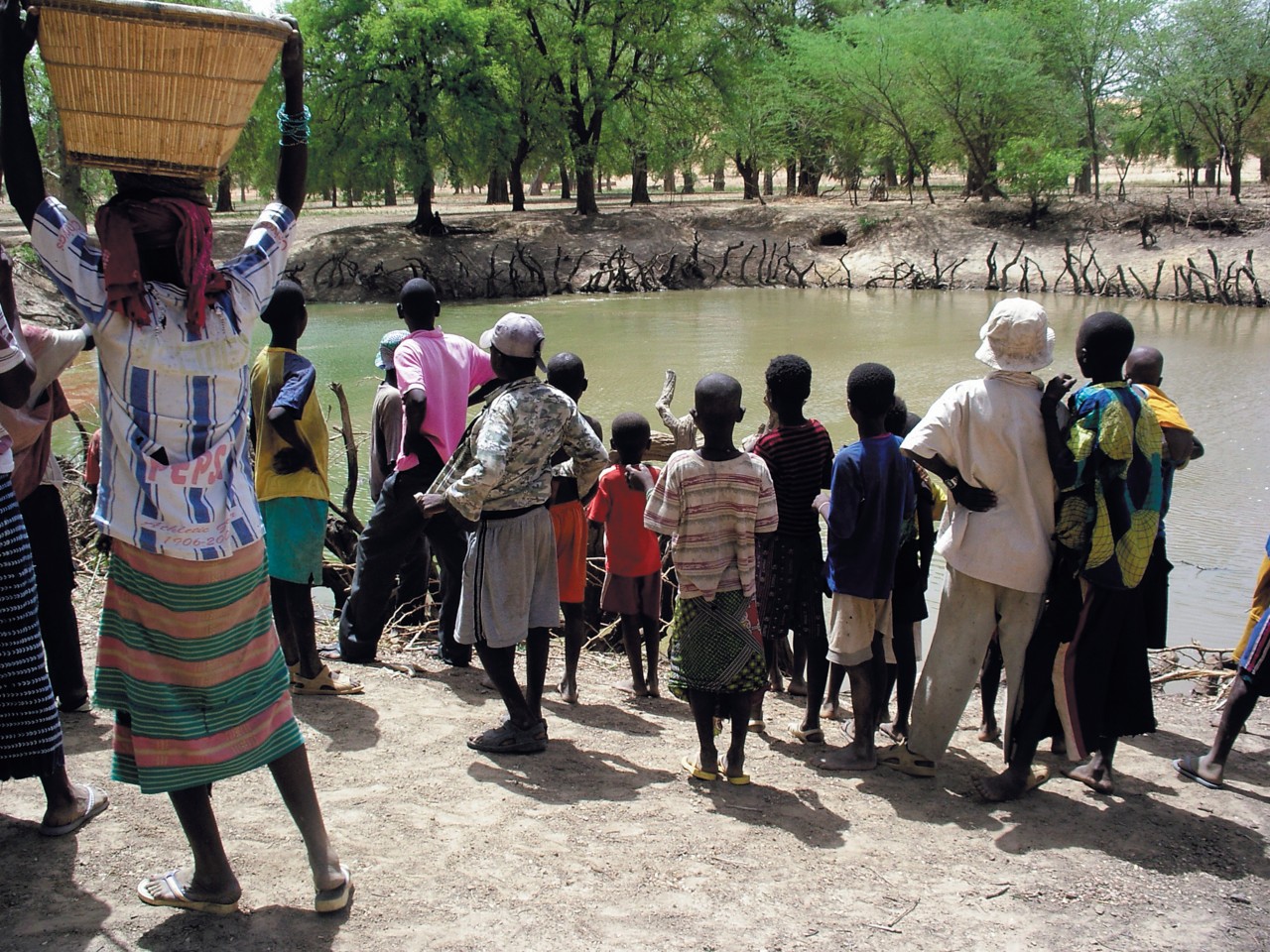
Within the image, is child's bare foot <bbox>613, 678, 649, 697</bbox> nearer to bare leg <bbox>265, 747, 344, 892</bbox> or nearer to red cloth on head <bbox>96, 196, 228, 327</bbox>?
bare leg <bbox>265, 747, 344, 892</bbox>

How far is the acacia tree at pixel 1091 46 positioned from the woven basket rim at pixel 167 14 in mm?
29383

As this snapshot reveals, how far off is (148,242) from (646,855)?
80.2 inches

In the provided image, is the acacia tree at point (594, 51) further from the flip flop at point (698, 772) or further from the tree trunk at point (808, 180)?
the flip flop at point (698, 772)

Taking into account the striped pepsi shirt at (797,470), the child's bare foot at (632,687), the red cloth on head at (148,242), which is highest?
the red cloth on head at (148,242)

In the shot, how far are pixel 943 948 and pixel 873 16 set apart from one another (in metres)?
33.5

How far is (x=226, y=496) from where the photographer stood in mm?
2488

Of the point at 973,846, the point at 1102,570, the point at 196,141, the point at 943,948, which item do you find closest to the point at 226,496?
the point at 196,141

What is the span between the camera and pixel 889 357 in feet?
58.3

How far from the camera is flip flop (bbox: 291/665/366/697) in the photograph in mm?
4305

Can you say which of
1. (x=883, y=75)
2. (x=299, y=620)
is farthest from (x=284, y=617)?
(x=883, y=75)

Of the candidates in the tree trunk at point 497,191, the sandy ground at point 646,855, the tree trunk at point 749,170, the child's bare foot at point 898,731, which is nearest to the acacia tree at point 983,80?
the tree trunk at point 749,170

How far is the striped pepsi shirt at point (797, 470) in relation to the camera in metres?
4.08

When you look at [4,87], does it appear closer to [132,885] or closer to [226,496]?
[226,496]

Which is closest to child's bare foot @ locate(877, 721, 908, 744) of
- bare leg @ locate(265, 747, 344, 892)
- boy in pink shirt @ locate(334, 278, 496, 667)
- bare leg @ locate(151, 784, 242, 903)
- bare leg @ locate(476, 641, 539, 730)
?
bare leg @ locate(476, 641, 539, 730)
